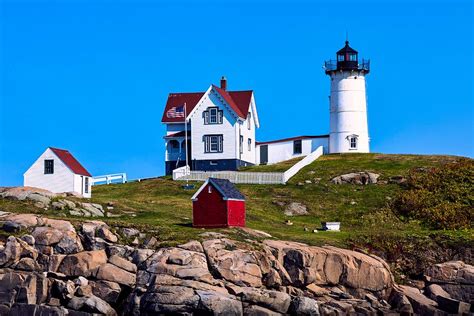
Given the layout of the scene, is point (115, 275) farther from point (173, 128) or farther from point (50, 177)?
point (173, 128)

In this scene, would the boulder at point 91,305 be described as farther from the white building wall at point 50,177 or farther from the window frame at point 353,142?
the window frame at point 353,142

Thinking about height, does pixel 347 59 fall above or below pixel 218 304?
above

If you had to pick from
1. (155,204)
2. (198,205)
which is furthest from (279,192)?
(198,205)

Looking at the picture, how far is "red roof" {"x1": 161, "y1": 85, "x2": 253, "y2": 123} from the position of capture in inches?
3120

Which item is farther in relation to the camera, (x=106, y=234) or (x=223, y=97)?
(x=223, y=97)

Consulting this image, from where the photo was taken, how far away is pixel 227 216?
50.5 meters

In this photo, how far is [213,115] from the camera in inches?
3093

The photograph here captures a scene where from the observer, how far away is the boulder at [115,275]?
42969 mm

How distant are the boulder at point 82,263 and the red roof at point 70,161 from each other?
17.4m

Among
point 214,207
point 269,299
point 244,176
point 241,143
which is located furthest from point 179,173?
point 269,299

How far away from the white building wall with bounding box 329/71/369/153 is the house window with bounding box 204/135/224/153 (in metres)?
10.3

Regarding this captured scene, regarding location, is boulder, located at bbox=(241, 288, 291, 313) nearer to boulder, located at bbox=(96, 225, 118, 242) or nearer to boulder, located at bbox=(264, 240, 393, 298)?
boulder, located at bbox=(264, 240, 393, 298)

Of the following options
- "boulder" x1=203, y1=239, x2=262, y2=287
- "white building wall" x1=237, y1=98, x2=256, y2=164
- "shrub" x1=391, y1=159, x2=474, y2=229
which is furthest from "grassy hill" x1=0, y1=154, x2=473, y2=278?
"white building wall" x1=237, y1=98, x2=256, y2=164

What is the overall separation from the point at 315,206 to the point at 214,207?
14729mm
